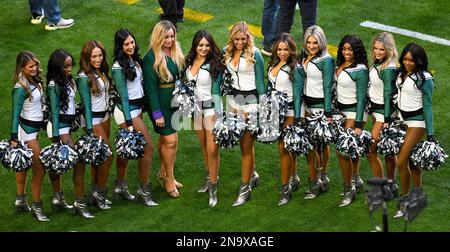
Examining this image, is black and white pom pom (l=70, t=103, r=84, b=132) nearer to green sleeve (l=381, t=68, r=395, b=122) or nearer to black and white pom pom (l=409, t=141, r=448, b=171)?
green sleeve (l=381, t=68, r=395, b=122)

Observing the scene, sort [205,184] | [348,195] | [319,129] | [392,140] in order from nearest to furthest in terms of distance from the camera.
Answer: [392,140] → [319,129] → [348,195] → [205,184]

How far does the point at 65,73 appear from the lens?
30.0ft

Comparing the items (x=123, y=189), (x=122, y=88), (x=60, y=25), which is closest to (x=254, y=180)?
(x=123, y=189)

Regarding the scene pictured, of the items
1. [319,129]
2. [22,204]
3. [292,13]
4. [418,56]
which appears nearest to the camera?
[418,56]

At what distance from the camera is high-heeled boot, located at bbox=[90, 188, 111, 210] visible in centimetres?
963

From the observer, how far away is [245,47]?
30.3 ft

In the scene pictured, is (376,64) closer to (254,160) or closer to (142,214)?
(254,160)

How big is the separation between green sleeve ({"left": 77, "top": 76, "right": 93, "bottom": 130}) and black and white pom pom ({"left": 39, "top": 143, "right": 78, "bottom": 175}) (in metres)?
0.27

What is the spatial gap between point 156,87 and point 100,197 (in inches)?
42.3

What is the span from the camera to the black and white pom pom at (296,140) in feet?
30.2

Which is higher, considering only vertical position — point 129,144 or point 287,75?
point 287,75

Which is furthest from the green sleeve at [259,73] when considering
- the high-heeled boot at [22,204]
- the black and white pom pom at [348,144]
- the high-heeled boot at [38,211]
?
the high-heeled boot at [22,204]

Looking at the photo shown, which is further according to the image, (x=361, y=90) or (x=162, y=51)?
(x=162, y=51)

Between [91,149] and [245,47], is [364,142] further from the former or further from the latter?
[91,149]
